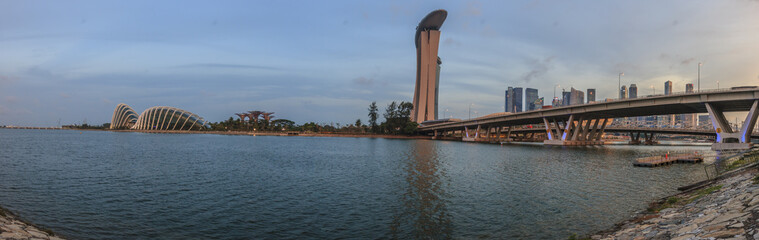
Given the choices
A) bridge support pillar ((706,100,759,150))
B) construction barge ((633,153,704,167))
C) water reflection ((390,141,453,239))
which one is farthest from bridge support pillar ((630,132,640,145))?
water reflection ((390,141,453,239))

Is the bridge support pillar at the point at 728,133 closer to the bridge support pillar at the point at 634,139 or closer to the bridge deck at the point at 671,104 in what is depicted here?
the bridge deck at the point at 671,104

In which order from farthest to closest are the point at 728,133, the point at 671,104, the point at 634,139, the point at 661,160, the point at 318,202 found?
the point at 634,139 → the point at 671,104 → the point at 728,133 → the point at 661,160 → the point at 318,202

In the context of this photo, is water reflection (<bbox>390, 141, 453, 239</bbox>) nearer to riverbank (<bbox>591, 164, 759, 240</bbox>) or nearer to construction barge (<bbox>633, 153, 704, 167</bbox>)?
riverbank (<bbox>591, 164, 759, 240</bbox>)

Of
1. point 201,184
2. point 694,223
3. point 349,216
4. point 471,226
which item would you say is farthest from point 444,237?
point 201,184

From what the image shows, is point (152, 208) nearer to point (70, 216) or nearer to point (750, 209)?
point (70, 216)

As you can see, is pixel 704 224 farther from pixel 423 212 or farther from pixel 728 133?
pixel 728 133

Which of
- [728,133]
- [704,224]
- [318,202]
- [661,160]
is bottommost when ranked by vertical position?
[318,202]

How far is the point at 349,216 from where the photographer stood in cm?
1777

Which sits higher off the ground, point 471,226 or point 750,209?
point 750,209

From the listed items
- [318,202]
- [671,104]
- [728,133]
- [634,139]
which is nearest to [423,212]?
[318,202]

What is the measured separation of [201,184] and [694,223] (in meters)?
25.9

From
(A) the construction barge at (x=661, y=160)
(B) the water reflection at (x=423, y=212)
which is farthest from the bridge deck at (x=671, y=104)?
(B) the water reflection at (x=423, y=212)

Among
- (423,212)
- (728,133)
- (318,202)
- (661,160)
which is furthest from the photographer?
(728,133)

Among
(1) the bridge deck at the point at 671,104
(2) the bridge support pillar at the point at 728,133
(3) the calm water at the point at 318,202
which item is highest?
(1) the bridge deck at the point at 671,104
